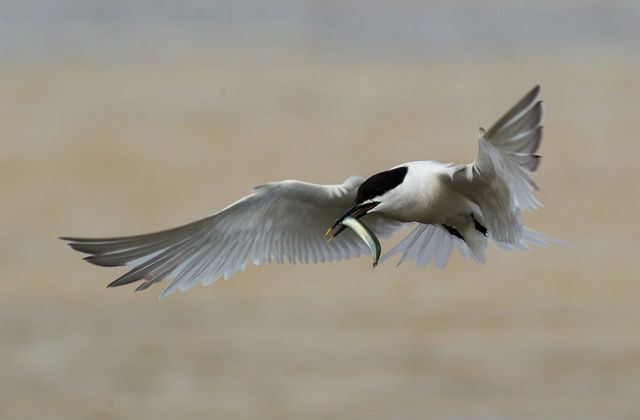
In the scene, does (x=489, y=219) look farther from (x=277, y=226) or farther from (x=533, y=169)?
(x=277, y=226)

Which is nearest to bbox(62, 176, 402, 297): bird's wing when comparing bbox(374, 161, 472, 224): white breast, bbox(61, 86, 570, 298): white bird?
bbox(61, 86, 570, 298): white bird

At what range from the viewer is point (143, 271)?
2.30 meters

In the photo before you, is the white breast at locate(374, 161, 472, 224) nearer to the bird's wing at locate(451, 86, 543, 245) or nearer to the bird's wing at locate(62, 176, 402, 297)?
the bird's wing at locate(451, 86, 543, 245)

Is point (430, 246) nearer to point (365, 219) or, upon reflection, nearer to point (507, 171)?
point (365, 219)

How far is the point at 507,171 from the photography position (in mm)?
1983

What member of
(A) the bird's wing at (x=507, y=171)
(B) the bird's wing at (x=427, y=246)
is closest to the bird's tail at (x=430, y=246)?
(B) the bird's wing at (x=427, y=246)

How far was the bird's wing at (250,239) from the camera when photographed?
7.51 ft

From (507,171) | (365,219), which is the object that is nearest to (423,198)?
(507,171)

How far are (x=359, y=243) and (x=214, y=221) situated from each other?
1.61 feet

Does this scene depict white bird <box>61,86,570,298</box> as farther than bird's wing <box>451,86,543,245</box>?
Yes

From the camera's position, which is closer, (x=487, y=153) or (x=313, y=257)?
(x=487, y=153)

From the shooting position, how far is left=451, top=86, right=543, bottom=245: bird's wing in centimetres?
182

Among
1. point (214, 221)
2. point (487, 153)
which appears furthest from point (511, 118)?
point (214, 221)

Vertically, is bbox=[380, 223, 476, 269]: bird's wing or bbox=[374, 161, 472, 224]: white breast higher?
bbox=[374, 161, 472, 224]: white breast
